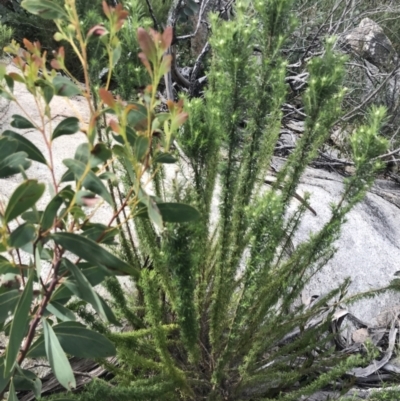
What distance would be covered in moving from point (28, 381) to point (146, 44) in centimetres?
63

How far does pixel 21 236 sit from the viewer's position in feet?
2.34

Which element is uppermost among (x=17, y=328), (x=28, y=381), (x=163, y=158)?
(x=163, y=158)

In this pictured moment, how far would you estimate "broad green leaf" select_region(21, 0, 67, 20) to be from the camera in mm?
756

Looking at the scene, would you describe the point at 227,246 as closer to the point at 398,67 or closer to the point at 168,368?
the point at 168,368

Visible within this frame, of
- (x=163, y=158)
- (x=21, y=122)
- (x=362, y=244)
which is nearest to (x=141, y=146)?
(x=163, y=158)

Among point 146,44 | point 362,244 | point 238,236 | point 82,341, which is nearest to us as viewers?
point 146,44

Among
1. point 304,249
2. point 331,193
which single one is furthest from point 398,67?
point 304,249

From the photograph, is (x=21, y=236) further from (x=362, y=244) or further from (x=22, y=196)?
(x=362, y=244)

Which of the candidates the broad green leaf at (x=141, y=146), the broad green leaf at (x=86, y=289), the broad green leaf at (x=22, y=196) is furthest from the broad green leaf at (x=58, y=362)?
the broad green leaf at (x=141, y=146)

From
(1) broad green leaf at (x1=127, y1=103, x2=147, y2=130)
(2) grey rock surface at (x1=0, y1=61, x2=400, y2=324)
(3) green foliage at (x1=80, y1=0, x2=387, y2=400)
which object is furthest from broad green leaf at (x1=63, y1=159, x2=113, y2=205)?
(2) grey rock surface at (x1=0, y1=61, x2=400, y2=324)

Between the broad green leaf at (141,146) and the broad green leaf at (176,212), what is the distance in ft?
0.30

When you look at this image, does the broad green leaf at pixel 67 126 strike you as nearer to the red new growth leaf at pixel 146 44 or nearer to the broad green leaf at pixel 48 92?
the broad green leaf at pixel 48 92

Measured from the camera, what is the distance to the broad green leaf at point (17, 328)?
702 millimetres

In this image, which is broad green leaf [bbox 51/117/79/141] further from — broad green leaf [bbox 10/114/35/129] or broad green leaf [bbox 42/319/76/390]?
broad green leaf [bbox 42/319/76/390]
